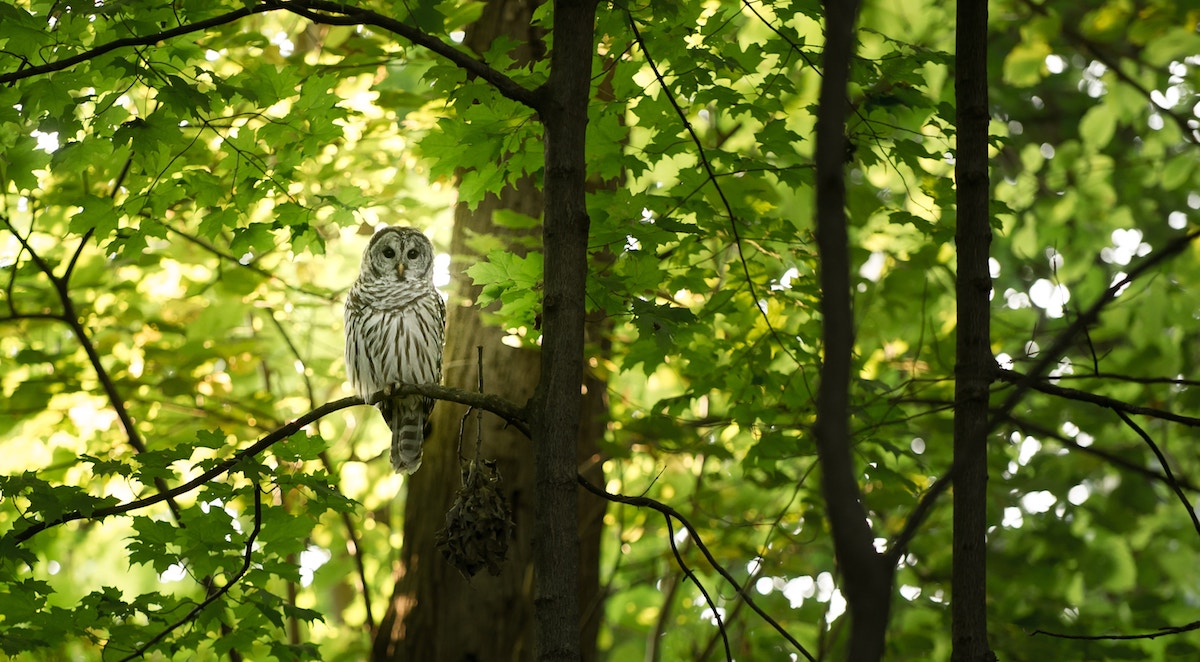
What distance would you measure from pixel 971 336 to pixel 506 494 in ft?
8.62

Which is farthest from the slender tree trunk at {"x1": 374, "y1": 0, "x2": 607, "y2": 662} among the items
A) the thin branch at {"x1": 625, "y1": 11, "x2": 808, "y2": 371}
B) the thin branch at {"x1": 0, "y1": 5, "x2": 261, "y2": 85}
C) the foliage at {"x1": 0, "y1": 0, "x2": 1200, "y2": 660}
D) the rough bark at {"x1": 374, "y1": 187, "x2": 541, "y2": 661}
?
the thin branch at {"x1": 0, "y1": 5, "x2": 261, "y2": 85}

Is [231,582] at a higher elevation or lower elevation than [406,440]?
lower

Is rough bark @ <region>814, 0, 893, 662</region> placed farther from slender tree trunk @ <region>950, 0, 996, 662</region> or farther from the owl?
the owl

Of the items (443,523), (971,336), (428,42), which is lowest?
(971,336)

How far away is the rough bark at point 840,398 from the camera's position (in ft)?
3.22

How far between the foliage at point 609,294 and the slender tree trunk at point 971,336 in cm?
13

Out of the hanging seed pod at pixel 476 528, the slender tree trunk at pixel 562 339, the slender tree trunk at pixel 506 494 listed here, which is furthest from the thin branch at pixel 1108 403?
the slender tree trunk at pixel 506 494

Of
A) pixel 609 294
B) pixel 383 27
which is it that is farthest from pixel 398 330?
pixel 383 27

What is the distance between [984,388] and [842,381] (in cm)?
149

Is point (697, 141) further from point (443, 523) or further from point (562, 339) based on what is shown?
point (443, 523)

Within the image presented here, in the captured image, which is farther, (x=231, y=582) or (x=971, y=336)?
(x=231, y=582)

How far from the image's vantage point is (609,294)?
2803 mm

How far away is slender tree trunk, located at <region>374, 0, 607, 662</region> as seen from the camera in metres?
4.55

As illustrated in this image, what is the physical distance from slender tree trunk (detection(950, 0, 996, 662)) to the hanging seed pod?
103 cm
